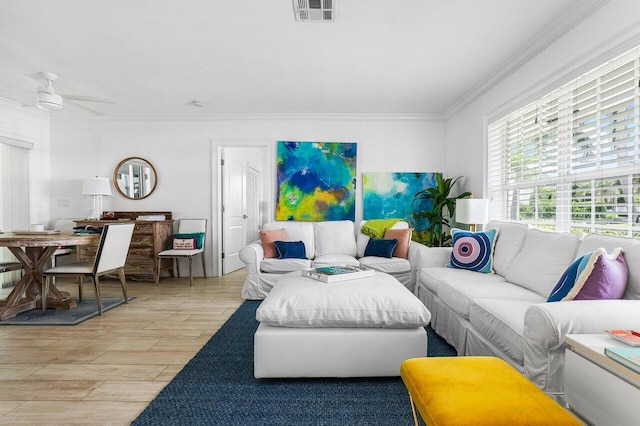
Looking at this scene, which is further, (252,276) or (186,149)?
(186,149)

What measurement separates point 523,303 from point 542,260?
50cm

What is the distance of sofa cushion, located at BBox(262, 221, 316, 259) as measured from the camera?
450 cm

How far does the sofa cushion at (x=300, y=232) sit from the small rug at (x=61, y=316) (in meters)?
1.94

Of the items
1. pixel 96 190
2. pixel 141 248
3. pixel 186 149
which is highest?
pixel 186 149

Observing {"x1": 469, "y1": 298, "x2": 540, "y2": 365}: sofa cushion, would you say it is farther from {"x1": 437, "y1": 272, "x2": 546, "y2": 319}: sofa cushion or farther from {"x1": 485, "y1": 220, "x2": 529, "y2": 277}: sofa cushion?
{"x1": 485, "y1": 220, "x2": 529, "y2": 277}: sofa cushion

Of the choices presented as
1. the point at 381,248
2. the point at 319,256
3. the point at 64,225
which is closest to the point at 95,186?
the point at 64,225

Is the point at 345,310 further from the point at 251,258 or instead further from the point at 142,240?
the point at 142,240

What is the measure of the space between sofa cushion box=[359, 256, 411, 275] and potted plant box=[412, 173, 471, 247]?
36.2 inches

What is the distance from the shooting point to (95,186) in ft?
16.0

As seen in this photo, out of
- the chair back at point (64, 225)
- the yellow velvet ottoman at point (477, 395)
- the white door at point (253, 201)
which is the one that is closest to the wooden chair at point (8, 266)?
the chair back at point (64, 225)

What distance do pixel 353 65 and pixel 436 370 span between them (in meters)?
2.98

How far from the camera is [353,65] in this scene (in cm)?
347

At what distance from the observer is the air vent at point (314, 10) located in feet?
7.95

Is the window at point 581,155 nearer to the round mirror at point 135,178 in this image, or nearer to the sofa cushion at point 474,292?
the sofa cushion at point 474,292
